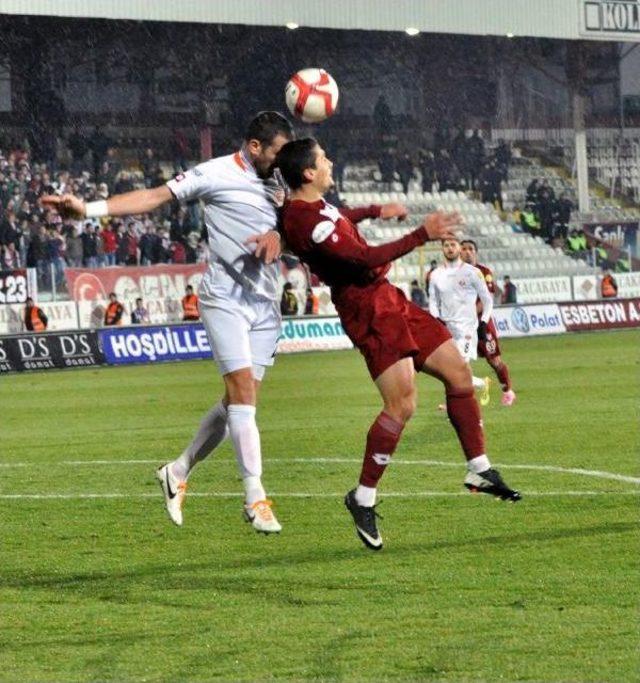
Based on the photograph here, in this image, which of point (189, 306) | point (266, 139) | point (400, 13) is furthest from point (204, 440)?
point (400, 13)

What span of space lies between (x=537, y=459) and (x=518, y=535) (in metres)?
4.51

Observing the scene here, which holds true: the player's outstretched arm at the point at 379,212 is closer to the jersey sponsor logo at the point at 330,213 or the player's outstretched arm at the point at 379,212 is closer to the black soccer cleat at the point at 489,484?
the jersey sponsor logo at the point at 330,213

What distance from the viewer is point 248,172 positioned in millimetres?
9406

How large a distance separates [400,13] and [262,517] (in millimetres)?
40426

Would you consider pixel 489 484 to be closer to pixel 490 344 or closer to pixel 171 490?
pixel 171 490

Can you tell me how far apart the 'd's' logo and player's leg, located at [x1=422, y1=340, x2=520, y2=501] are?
103 feet

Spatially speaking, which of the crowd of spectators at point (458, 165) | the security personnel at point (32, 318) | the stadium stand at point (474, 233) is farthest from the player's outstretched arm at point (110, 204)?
the crowd of spectators at point (458, 165)

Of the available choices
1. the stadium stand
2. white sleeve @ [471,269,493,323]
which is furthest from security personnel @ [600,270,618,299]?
white sleeve @ [471,269,493,323]

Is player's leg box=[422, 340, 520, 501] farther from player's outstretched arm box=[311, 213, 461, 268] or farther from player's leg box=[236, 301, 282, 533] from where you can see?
player's leg box=[236, 301, 282, 533]

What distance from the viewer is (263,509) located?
8.85 metres

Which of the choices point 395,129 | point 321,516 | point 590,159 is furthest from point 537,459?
point 590,159

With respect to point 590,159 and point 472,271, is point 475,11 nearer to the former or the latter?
point 590,159

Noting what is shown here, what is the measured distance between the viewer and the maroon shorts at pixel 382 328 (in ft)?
29.9

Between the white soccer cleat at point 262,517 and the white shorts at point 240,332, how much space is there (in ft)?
2.93
